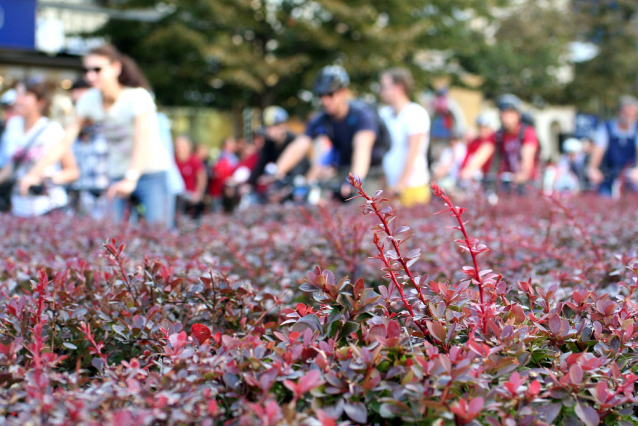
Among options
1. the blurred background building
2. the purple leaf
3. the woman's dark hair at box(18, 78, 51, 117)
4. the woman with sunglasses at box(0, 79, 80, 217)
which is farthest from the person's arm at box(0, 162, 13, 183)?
the blurred background building

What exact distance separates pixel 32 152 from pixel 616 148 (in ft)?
21.8

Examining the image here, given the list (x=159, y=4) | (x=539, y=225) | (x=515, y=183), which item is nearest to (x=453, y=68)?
(x=159, y=4)

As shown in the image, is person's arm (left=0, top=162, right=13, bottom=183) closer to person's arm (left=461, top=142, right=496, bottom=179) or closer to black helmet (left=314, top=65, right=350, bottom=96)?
black helmet (left=314, top=65, right=350, bottom=96)

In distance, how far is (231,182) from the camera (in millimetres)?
8375

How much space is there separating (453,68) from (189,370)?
2404 centimetres

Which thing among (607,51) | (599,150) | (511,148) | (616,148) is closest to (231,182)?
(511,148)

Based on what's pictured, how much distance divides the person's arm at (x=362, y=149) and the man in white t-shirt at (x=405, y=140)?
428 millimetres

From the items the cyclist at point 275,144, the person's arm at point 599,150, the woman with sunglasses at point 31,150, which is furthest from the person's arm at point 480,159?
the woman with sunglasses at point 31,150

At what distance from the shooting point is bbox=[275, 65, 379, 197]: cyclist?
553 cm

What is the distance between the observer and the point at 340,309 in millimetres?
1717

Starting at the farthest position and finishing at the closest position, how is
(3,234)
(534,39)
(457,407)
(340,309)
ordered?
1. (534,39)
2. (3,234)
3. (340,309)
4. (457,407)

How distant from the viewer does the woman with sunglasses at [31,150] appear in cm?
581

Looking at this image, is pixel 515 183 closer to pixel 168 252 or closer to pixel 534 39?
pixel 168 252

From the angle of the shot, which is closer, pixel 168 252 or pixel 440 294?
pixel 440 294
